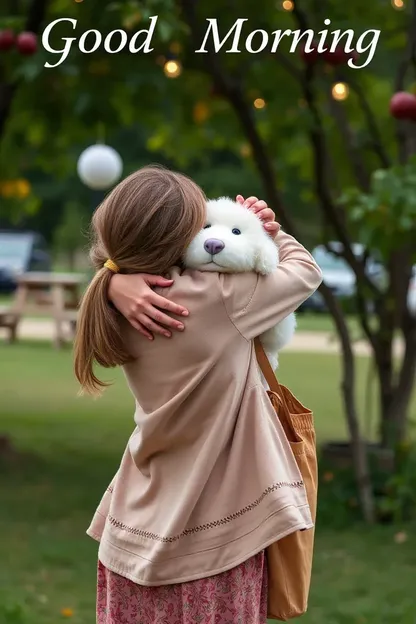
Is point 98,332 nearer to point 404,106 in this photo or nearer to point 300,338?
point 404,106

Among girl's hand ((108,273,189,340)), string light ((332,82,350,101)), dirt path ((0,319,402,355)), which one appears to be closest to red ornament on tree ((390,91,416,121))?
string light ((332,82,350,101))

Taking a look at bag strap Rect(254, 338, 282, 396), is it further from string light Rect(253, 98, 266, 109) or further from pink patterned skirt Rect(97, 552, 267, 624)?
string light Rect(253, 98, 266, 109)

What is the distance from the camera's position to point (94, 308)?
2.37 m

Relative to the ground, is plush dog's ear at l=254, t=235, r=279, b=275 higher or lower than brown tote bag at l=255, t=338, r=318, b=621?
higher

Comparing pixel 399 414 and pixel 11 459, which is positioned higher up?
pixel 399 414

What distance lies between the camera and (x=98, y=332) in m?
2.34

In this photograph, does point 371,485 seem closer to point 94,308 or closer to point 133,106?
point 133,106

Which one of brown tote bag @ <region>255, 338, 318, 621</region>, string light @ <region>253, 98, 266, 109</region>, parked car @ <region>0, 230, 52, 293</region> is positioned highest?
string light @ <region>253, 98, 266, 109</region>

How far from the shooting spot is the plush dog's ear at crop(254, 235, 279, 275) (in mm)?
2312

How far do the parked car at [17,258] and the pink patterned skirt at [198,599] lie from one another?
2715cm

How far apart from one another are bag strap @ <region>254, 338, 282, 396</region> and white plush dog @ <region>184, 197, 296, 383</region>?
3 cm

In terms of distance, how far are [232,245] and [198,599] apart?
0.74 m

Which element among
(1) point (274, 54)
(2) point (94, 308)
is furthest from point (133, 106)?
(2) point (94, 308)

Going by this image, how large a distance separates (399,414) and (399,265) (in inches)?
37.0
